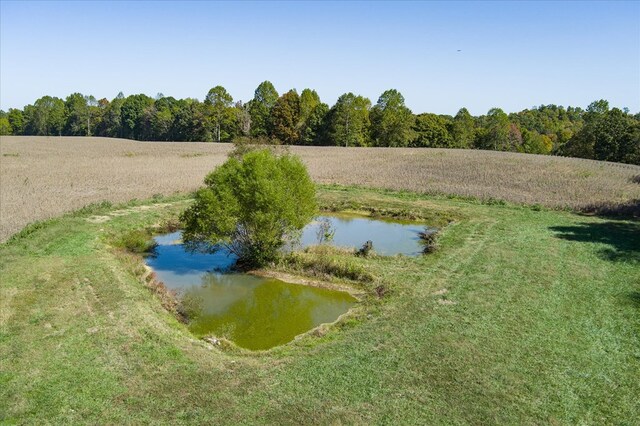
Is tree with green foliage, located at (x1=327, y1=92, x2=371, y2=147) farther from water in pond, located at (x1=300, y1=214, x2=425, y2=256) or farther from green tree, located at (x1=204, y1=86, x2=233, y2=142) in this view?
water in pond, located at (x1=300, y1=214, x2=425, y2=256)

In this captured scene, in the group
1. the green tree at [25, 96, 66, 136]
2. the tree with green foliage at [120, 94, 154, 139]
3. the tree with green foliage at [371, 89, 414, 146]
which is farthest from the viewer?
the green tree at [25, 96, 66, 136]

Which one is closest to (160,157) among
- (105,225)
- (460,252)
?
(105,225)

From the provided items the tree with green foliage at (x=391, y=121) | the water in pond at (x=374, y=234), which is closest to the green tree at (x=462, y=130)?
the tree with green foliage at (x=391, y=121)

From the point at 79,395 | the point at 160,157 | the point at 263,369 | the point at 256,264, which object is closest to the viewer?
the point at 79,395

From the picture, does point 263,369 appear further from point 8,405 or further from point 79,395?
point 8,405

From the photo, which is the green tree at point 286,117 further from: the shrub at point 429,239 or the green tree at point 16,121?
the green tree at point 16,121

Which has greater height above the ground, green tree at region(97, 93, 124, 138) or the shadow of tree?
green tree at region(97, 93, 124, 138)

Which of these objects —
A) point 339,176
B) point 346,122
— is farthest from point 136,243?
point 346,122

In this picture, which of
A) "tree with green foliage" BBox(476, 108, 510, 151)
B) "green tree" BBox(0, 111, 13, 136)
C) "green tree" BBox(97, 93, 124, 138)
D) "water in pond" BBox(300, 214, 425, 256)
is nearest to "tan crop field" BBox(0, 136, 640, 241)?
"water in pond" BBox(300, 214, 425, 256)
